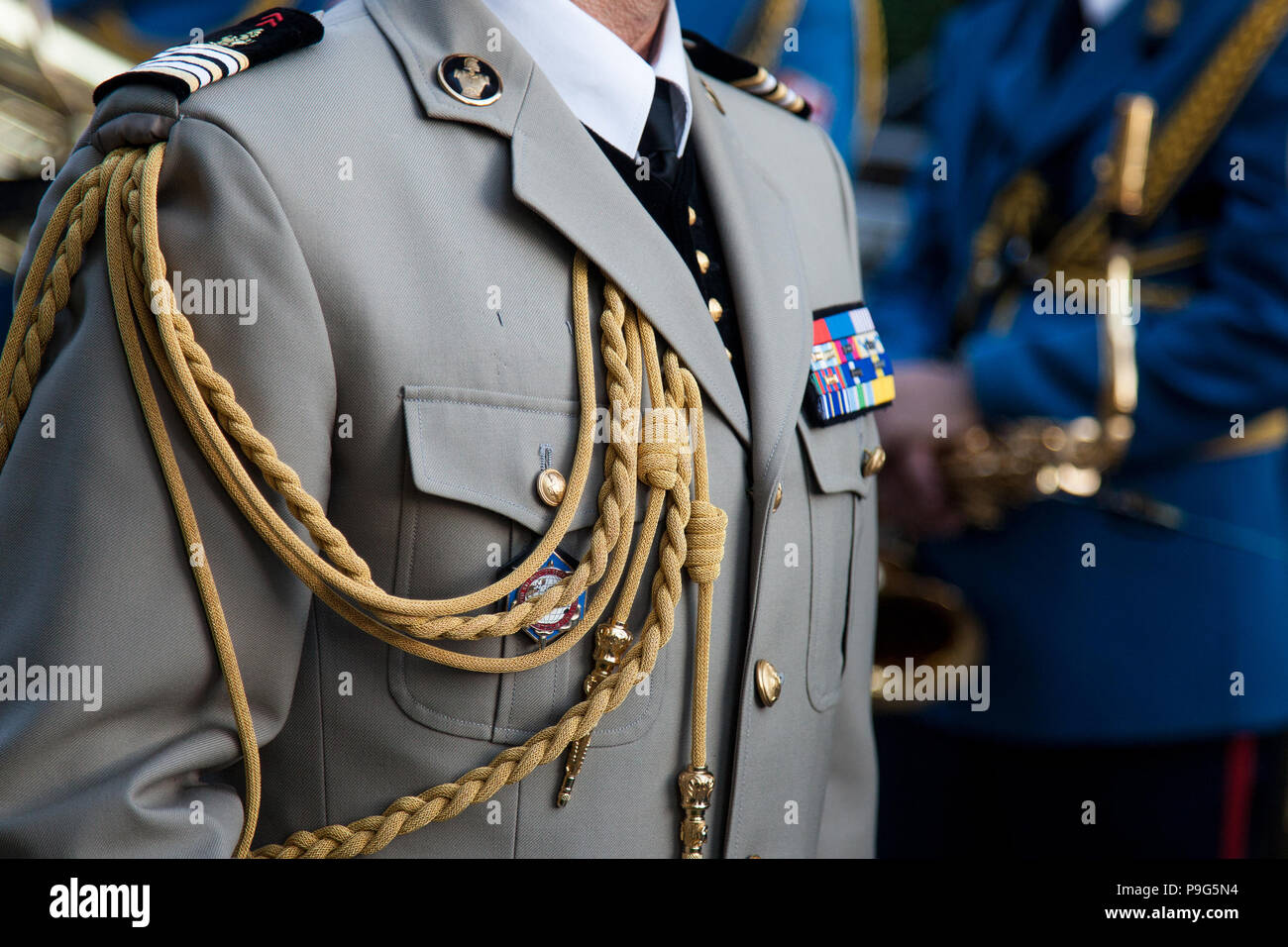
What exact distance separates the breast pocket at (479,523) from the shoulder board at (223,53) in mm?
281

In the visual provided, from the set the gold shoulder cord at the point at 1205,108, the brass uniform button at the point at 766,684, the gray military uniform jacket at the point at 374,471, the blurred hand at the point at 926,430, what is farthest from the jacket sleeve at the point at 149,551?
the gold shoulder cord at the point at 1205,108

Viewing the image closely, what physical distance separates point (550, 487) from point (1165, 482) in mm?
1305

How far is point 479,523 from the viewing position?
92cm

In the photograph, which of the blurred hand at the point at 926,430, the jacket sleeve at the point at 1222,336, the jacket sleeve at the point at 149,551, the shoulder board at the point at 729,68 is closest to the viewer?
the jacket sleeve at the point at 149,551

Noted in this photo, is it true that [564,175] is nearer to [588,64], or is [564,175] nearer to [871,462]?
[588,64]

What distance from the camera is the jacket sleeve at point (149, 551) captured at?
2.69ft

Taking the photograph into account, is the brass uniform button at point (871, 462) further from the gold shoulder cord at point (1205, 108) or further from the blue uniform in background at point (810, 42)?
the blue uniform in background at point (810, 42)

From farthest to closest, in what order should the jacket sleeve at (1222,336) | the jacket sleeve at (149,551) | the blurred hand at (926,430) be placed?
the blurred hand at (926,430), the jacket sleeve at (1222,336), the jacket sleeve at (149,551)

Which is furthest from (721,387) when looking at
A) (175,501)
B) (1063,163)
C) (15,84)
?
(15,84)

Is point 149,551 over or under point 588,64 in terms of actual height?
under

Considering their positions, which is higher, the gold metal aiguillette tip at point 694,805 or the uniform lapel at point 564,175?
the uniform lapel at point 564,175

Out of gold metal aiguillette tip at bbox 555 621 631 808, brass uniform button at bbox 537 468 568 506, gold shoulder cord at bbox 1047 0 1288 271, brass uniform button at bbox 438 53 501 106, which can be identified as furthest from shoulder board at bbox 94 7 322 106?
gold shoulder cord at bbox 1047 0 1288 271

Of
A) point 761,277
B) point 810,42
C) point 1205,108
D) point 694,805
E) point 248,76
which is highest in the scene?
point 810,42

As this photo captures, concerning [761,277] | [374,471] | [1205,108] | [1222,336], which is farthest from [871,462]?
[1205,108]
